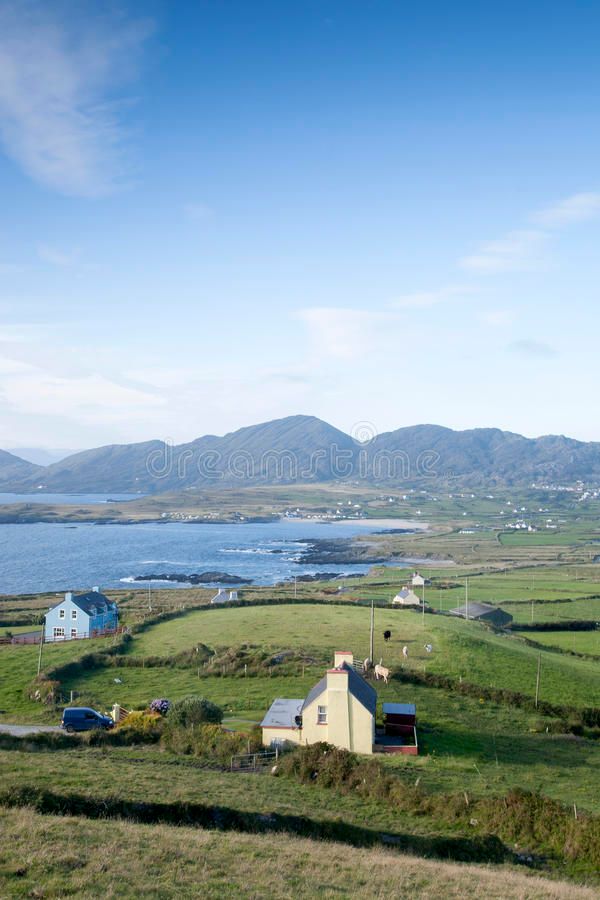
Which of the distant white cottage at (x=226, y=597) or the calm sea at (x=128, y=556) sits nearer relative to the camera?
the distant white cottage at (x=226, y=597)

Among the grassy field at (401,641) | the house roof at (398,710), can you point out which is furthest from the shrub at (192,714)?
the grassy field at (401,641)

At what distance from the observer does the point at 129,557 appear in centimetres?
13938

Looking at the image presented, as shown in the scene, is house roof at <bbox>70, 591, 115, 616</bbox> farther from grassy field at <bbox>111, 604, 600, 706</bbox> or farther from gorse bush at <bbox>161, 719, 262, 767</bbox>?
gorse bush at <bbox>161, 719, 262, 767</bbox>

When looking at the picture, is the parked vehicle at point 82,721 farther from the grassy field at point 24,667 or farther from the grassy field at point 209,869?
the grassy field at point 209,869

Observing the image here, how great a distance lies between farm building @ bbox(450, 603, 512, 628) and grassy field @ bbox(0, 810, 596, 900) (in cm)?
5126

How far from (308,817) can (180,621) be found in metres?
41.7

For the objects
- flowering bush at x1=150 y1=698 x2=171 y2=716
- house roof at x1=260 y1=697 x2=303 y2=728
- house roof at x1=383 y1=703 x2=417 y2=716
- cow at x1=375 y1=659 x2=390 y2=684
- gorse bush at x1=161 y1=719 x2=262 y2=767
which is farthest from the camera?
cow at x1=375 y1=659 x2=390 y2=684

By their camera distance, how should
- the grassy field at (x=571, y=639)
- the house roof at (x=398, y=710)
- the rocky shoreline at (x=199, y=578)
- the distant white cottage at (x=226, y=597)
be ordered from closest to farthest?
the house roof at (x=398, y=710), the grassy field at (x=571, y=639), the distant white cottage at (x=226, y=597), the rocky shoreline at (x=199, y=578)

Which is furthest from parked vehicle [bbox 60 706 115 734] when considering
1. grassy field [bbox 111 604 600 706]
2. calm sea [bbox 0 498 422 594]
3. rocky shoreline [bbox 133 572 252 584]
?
rocky shoreline [bbox 133 572 252 584]

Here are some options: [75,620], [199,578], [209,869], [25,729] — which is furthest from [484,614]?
[209,869]

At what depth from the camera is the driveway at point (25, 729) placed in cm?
2828

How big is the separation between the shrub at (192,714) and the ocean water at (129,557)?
72751 mm

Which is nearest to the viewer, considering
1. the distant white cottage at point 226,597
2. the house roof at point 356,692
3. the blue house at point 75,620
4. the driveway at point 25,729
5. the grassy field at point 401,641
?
the house roof at point 356,692

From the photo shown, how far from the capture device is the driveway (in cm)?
2828
